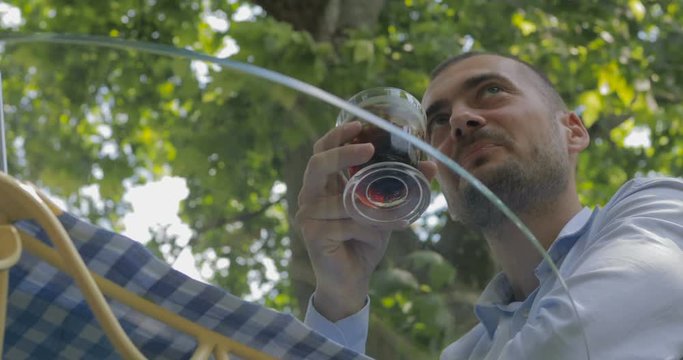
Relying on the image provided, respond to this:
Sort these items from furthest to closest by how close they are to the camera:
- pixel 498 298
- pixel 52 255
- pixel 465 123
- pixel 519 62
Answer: pixel 519 62, pixel 465 123, pixel 498 298, pixel 52 255

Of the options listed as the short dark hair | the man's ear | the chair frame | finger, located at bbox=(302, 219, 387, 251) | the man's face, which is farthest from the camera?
the man's ear

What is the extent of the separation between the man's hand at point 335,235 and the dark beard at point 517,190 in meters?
0.06

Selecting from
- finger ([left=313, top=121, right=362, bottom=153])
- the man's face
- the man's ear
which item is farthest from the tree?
the man's ear

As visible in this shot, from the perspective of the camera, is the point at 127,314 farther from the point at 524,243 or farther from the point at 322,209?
the point at 524,243

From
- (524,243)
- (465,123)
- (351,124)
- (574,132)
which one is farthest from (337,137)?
(574,132)

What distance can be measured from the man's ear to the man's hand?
80cm

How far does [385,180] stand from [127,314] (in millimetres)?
222

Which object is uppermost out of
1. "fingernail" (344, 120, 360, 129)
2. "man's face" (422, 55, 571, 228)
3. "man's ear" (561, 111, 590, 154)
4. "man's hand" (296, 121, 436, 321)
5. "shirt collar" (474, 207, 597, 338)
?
"fingernail" (344, 120, 360, 129)

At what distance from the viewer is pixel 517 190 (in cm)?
93

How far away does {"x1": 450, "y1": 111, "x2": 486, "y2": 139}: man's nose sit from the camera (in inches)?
40.3

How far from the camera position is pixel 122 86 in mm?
1038

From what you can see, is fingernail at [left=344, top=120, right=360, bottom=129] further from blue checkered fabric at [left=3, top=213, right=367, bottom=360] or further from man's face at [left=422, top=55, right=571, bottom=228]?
man's face at [left=422, top=55, right=571, bottom=228]

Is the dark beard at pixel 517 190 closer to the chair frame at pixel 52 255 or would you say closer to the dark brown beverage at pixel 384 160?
the dark brown beverage at pixel 384 160

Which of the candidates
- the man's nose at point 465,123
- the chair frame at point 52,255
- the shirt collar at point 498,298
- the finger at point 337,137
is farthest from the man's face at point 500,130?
the chair frame at point 52,255
